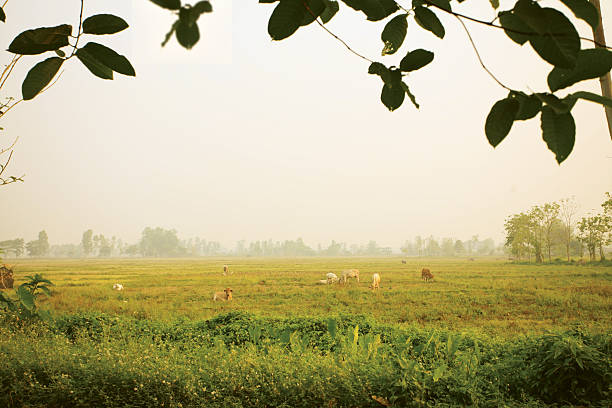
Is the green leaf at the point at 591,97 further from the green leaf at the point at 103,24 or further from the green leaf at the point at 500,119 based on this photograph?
the green leaf at the point at 103,24

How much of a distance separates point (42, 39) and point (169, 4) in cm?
40

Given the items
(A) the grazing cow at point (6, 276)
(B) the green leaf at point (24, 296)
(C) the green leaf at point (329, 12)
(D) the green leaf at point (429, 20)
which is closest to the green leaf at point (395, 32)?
(D) the green leaf at point (429, 20)

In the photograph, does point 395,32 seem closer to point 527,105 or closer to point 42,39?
point 527,105

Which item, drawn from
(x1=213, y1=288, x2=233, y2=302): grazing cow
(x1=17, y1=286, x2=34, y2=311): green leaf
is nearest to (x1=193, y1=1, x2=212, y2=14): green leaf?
(x1=17, y1=286, x2=34, y2=311): green leaf

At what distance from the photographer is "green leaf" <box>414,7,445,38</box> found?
613 millimetres

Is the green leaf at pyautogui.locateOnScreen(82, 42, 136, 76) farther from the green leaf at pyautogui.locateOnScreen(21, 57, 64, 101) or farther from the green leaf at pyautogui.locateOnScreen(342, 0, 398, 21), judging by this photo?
the green leaf at pyautogui.locateOnScreen(342, 0, 398, 21)

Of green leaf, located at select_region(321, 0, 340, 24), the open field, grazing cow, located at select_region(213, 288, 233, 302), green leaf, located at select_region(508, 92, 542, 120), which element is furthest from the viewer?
grazing cow, located at select_region(213, 288, 233, 302)

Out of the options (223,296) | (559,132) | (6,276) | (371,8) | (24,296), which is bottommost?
(223,296)

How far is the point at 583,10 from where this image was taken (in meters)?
0.42

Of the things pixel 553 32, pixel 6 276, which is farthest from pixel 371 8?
pixel 6 276

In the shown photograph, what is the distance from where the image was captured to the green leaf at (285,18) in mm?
461

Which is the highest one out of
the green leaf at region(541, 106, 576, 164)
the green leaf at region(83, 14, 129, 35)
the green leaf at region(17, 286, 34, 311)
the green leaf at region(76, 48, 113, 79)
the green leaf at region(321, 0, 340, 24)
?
the green leaf at region(321, 0, 340, 24)

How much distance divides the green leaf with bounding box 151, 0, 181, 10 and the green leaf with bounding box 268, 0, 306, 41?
25 cm

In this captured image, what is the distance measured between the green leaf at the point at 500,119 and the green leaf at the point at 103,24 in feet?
1.79
